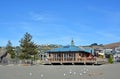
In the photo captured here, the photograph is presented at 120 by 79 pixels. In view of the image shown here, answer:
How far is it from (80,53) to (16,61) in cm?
1363

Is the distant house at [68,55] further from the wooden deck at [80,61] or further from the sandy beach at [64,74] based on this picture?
the sandy beach at [64,74]

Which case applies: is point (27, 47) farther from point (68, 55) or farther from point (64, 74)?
point (64, 74)

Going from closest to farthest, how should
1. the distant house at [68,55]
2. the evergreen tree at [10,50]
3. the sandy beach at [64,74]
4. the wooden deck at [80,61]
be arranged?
the sandy beach at [64,74], the wooden deck at [80,61], the distant house at [68,55], the evergreen tree at [10,50]

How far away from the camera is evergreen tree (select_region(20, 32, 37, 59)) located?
7069cm

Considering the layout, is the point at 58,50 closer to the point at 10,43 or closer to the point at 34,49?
the point at 34,49

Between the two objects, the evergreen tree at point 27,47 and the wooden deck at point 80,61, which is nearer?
the wooden deck at point 80,61

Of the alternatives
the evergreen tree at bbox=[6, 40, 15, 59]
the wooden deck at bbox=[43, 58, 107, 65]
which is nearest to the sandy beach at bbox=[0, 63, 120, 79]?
the wooden deck at bbox=[43, 58, 107, 65]

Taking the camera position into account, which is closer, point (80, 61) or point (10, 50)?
point (80, 61)

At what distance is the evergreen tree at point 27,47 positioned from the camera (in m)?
70.7

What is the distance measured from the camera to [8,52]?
83.6 metres

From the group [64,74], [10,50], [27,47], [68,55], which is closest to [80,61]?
[68,55]

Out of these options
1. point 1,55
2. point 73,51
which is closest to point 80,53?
point 73,51

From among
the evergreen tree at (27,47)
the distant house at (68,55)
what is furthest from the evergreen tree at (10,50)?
the distant house at (68,55)

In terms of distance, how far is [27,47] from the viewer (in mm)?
71125
